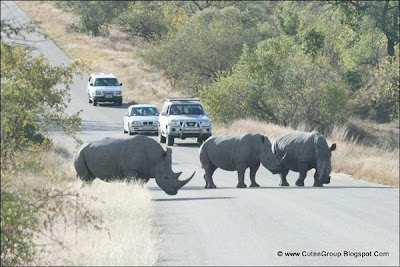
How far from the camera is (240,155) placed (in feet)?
112

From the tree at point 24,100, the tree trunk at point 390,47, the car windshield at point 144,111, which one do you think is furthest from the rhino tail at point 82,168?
the tree trunk at point 390,47

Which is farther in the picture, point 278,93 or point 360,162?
point 278,93

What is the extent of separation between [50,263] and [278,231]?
7.60 m

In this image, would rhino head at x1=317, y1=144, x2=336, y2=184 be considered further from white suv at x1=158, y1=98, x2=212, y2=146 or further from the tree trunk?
the tree trunk

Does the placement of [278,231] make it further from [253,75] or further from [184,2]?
[184,2]

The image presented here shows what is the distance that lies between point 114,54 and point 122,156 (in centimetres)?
7009

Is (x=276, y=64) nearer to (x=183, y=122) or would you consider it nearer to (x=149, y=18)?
(x=183, y=122)

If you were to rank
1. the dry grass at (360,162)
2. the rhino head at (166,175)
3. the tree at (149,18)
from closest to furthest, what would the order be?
the rhino head at (166,175) < the dry grass at (360,162) < the tree at (149,18)

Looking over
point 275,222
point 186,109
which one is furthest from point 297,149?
point 186,109

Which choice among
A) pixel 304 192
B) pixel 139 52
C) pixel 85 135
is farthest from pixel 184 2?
pixel 304 192

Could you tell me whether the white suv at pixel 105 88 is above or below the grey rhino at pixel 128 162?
below

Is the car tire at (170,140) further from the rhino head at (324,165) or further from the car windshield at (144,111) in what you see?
the rhino head at (324,165)

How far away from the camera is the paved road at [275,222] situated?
1830 cm

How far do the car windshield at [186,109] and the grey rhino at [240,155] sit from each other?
14889 mm
